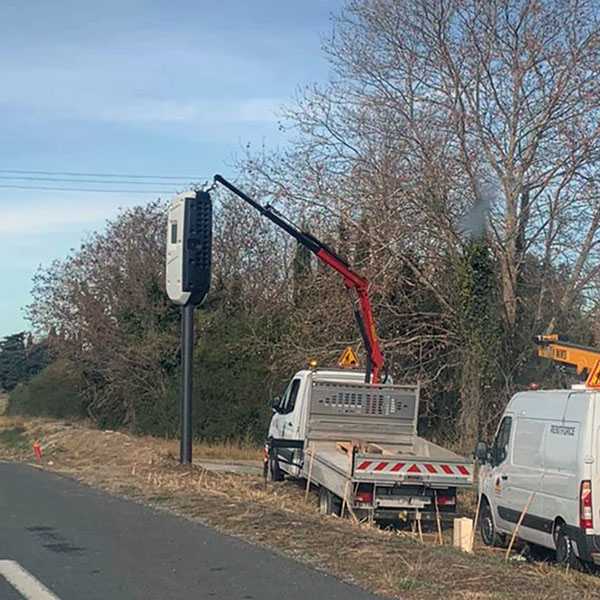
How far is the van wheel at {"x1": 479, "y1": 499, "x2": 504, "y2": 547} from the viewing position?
14.5 m

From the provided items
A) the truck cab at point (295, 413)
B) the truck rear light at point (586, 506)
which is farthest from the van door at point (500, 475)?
the truck cab at point (295, 413)

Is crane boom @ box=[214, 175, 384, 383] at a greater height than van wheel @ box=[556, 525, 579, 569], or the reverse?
crane boom @ box=[214, 175, 384, 383]

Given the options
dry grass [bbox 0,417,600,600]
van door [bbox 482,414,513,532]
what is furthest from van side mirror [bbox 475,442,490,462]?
dry grass [bbox 0,417,600,600]

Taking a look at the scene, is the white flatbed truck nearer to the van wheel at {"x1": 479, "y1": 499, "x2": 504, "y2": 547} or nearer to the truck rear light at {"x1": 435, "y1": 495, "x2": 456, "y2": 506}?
the truck rear light at {"x1": 435, "y1": 495, "x2": 456, "y2": 506}

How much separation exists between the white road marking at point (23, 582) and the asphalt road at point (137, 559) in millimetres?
40

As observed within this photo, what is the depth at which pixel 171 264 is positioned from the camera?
19.0m

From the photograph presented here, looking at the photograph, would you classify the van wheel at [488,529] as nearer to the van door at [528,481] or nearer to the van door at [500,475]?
the van door at [500,475]

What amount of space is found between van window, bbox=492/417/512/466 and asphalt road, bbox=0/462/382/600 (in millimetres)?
4766

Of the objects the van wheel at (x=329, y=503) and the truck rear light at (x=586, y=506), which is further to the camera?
the van wheel at (x=329, y=503)

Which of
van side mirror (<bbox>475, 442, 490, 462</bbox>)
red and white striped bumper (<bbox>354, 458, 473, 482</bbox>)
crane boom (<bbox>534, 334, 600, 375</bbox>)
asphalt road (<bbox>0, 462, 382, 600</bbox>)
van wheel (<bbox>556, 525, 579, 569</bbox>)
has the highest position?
crane boom (<bbox>534, 334, 600, 375</bbox>)

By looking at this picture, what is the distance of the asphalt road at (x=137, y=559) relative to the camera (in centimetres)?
807

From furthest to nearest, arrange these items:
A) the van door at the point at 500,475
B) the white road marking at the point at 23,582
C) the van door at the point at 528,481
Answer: the van door at the point at 500,475
the van door at the point at 528,481
the white road marking at the point at 23,582

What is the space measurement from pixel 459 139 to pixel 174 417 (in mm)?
15614

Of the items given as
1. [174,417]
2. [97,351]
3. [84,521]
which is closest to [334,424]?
[84,521]
